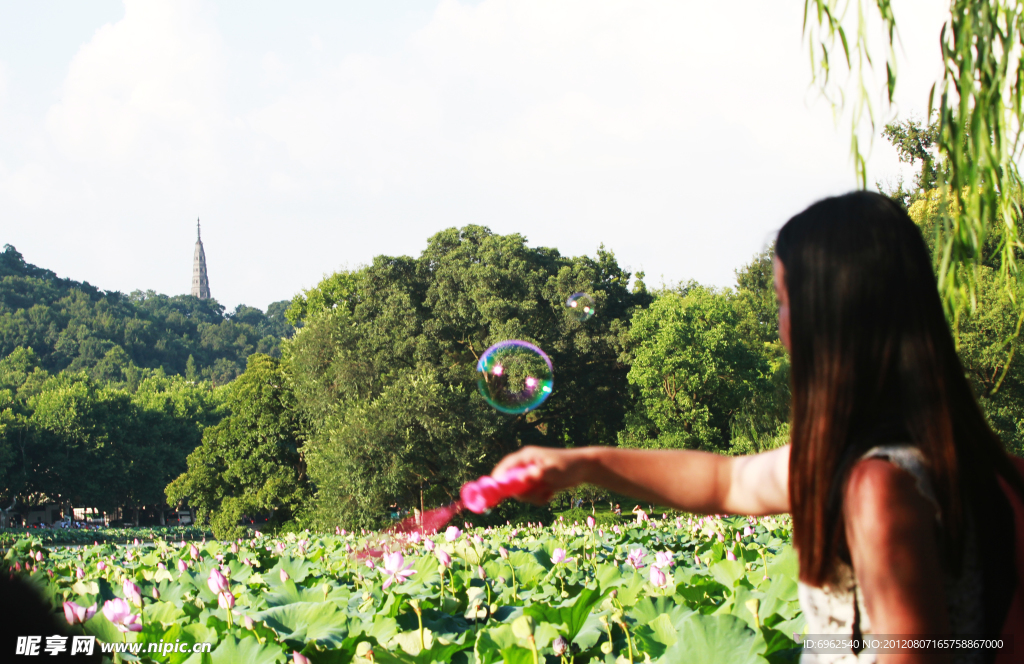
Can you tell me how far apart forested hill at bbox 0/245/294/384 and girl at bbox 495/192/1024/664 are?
90.5m

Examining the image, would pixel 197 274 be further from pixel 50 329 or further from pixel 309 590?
pixel 309 590

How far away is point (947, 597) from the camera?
107 cm

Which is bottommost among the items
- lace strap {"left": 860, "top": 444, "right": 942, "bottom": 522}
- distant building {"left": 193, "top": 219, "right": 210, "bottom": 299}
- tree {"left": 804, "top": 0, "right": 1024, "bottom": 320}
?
lace strap {"left": 860, "top": 444, "right": 942, "bottom": 522}

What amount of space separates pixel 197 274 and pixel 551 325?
178 meters

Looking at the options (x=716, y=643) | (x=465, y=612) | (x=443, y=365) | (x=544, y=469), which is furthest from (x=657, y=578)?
(x=443, y=365)

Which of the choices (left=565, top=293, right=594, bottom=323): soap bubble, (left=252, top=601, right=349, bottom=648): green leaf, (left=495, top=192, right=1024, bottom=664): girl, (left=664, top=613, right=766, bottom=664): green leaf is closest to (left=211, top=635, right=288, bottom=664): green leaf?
(left=252, top=601, right=349, bottom=648): green leaf

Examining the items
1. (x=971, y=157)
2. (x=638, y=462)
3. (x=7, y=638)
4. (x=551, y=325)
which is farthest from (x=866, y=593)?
(x=551, y=325)

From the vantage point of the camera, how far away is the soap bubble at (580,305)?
30594mm

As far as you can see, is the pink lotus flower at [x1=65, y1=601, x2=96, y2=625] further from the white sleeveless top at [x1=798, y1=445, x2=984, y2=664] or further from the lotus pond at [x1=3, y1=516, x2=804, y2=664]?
the white sleeveless top at [x1=798, y1=445, x2=984, y2=664]

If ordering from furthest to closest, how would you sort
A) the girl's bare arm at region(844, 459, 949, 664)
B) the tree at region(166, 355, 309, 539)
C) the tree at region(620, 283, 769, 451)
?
1. the tree at region(166, 355, 309, 539)
2. the tree at region(620, 283, 769, 451)
3. the girl's bare arm at region(844, 459, 949, 664)

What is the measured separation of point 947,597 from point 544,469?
62 centimetres

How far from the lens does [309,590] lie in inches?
131

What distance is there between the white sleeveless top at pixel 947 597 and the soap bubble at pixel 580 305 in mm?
29317

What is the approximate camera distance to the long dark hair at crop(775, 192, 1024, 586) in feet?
3.61
